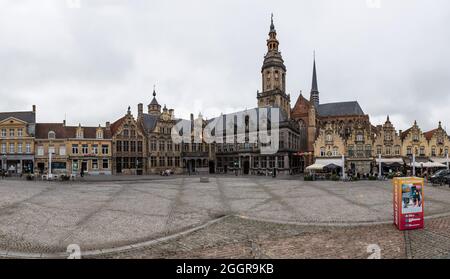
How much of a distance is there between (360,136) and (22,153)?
62151 millimetres

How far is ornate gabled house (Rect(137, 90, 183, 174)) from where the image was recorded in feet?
164

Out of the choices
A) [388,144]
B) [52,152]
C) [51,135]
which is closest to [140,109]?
[51,135]

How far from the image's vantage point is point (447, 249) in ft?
23.0

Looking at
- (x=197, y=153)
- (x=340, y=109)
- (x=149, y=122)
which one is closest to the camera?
(x=149, y=122)

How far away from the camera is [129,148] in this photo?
1902 inches

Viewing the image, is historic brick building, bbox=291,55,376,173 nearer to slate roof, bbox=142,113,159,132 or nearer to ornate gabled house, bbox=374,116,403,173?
ornate gabled house, bbox=374,116,403,173

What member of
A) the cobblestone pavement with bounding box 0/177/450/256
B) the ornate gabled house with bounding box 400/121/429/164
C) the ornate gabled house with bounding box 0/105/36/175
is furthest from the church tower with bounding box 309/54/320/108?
the ornate gabled house with bounding box 0/105/36/175

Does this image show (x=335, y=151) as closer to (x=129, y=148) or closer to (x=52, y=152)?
(x=129, y=148)

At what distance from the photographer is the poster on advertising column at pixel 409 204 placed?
29.5 feet

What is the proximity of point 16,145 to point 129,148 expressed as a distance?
63.1ft

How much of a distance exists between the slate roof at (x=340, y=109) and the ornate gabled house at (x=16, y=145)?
2673 inches

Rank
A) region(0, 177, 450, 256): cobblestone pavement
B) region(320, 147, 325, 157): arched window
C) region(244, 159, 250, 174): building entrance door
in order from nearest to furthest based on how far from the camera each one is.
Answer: region(0, 177, 450, 256): cobblestone pavement → region(320, 147, 325, 157): arched window → region(244, 159, 250, 174): building entrance door

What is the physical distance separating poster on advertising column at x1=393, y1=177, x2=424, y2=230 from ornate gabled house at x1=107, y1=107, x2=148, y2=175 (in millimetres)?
46045
